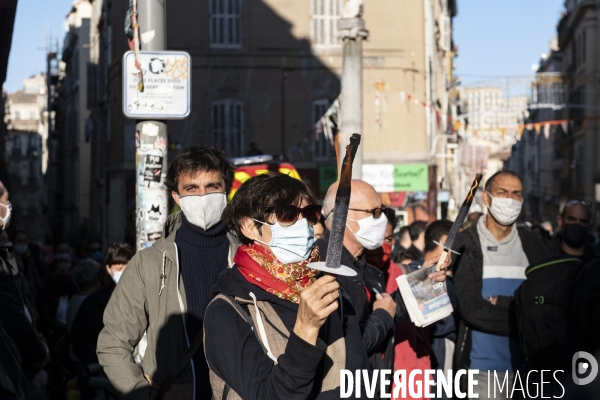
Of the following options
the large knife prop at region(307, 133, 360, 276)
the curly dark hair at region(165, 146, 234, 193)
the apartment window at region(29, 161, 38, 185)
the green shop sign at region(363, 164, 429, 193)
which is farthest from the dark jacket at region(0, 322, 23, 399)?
the apartment window at region(29, 161, 38, 185)

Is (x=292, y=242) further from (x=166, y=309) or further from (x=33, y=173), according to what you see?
(x=33, y=173)

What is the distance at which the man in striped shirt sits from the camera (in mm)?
5504

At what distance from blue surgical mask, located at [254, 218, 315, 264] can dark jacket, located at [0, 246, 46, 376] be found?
234 centimetres

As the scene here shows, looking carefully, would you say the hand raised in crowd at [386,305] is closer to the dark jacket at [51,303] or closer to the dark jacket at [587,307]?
the dark jacket at [587,307]

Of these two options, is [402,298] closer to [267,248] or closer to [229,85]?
[267,248]

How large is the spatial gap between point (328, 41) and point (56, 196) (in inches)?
1455

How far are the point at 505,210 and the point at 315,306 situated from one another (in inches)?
137

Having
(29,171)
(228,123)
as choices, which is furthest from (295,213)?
(29,171)

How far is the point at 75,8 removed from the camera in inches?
2151

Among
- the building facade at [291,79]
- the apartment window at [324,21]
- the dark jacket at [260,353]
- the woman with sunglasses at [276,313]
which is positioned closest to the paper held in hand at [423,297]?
the woman with sunglasses at [276,313]

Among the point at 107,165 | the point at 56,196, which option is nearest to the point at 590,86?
the point at 107,165

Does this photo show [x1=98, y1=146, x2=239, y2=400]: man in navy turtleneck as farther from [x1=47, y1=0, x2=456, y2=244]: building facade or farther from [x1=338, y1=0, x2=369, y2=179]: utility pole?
[x1=47, y1=0, x2=456, y2=244]: building facade

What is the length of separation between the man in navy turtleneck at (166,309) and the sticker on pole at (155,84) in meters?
2.12

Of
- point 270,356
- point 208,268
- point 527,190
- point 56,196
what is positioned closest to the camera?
point 270,356
